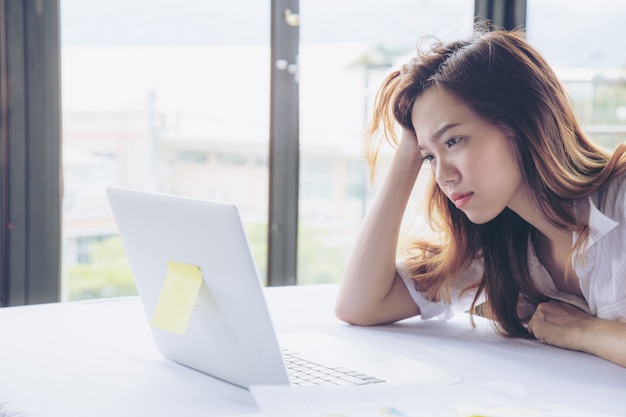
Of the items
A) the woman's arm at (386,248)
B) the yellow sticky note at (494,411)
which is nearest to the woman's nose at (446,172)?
the woman's arm at (386,248)

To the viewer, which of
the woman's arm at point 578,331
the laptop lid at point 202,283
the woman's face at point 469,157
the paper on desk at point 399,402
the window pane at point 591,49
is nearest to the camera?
the paper on desk at point 399,402

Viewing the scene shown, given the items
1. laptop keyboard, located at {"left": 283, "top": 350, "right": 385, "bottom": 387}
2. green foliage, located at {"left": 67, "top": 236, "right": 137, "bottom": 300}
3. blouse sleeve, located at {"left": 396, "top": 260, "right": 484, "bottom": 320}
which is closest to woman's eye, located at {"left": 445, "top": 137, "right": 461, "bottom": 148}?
blouse sleeve, located at {"left": 396, "top": 260, "right": 484, "bottom": 320}

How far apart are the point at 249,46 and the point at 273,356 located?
190 cm

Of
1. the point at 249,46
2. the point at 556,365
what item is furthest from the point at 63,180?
the point at 556,365

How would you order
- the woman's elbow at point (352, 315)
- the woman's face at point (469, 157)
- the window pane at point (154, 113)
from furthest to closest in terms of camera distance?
1. the window pane at point (154, 113)
2. the woman's elbow at point (352, 315)
3. the woman's face at point (469, 157)

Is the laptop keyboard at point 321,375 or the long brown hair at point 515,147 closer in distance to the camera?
the laptop keyboard at point 321,375

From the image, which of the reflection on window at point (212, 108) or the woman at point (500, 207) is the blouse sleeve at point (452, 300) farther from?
the reflection on window at point (212, 108)

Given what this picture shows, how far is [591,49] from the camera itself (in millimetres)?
2922

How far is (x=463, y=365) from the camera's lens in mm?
1139

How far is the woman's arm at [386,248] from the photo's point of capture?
4.73ft

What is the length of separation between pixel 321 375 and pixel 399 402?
206 mm

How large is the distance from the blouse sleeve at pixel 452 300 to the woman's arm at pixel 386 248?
0.01m

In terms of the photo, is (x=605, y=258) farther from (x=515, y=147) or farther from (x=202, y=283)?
(x=202, y=283)

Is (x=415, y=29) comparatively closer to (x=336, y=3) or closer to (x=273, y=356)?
(x=336, y=3)
